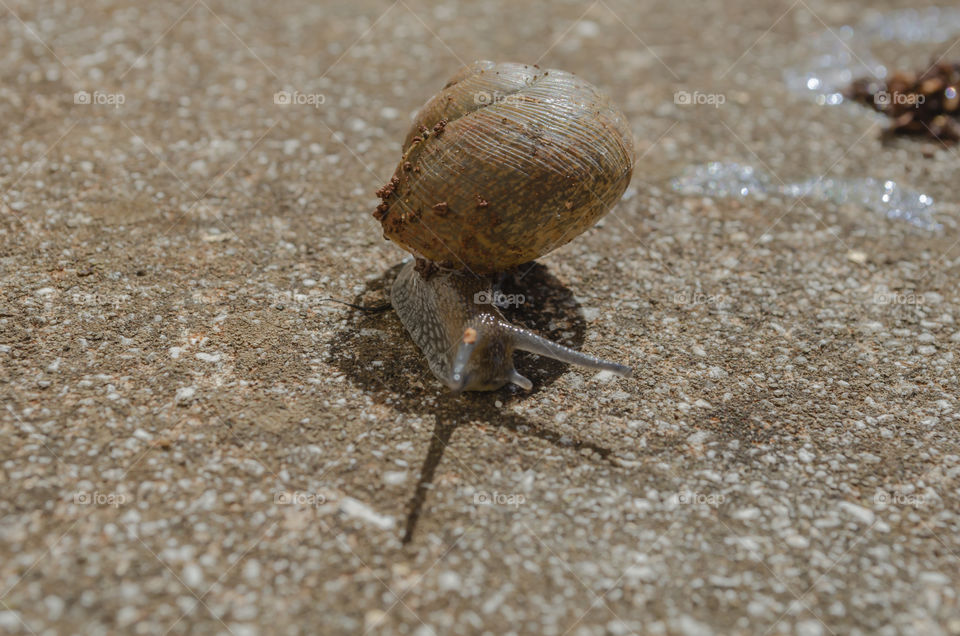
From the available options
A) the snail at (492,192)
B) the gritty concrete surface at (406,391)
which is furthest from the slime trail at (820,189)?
the snail at (492,192)

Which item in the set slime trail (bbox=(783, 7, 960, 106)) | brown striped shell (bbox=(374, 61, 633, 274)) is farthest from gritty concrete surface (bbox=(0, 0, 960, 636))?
brown striped shell (bbox=(374, 61, 633, 274))

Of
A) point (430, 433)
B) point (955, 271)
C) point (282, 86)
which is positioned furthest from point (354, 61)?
point (955, 271)

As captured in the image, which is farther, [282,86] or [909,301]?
[282,86]

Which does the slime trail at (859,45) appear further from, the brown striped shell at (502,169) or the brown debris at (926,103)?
the brown striped shell at (502,169)

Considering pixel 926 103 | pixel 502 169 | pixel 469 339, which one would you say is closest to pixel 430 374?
pixel 469 339

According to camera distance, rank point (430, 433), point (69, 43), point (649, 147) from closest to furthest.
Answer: point (430, 433) < point (649, 147) < point (69, 43)

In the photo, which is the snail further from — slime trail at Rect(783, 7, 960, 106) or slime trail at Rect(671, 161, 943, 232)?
slime trail at Rect(783, 7, 960, 106)

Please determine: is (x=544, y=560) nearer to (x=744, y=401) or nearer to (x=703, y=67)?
(x=744, y=401)
